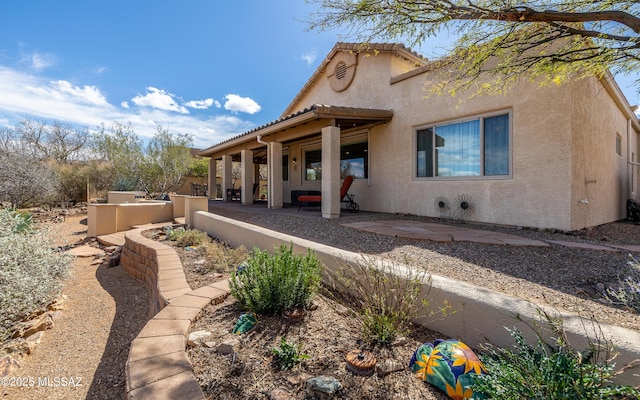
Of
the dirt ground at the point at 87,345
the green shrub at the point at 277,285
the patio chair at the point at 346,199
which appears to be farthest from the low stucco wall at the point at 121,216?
the green shrub at the point at 277,285

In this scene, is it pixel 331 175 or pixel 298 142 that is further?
pixel 298 142

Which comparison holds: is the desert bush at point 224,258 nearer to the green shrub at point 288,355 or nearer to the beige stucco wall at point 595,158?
the green shrub at point 288,355

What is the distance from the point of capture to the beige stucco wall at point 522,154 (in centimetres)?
591

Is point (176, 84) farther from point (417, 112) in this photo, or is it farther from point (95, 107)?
point (417, 112)

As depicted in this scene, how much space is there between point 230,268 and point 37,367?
6.69 feet

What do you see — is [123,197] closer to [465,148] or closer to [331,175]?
[331,175]

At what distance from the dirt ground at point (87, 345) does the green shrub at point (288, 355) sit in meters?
1.42

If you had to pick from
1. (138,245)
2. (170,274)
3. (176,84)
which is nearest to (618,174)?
(170,274)

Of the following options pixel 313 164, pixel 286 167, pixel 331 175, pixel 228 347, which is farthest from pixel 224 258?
pixel 286 167

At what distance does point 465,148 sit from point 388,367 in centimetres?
696

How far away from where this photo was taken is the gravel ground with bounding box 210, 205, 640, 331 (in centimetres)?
288

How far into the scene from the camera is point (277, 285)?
2.54 meters

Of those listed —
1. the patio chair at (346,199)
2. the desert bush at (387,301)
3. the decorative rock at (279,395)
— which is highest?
the patio chair at (346,199)

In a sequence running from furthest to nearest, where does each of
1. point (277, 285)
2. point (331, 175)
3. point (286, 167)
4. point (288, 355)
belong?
1. point (286, 167)
2. point (331, 175)
3. point (277, 285)
4. point (288, 355)
